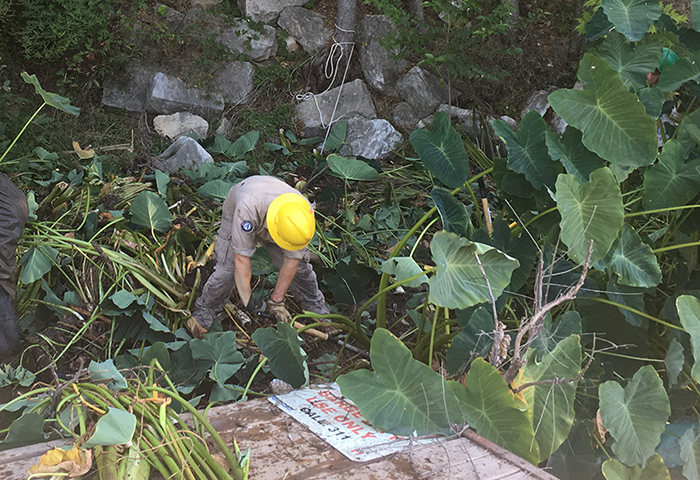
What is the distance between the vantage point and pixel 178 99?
15.5ft

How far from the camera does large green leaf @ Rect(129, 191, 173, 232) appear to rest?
2.76m

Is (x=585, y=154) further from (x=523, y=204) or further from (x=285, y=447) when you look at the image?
(x=285, y=447)

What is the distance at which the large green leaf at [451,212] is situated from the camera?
1.94 meters

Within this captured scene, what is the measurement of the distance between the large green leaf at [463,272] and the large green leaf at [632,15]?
2.82 ft

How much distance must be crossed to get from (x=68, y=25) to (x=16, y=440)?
3.89 m

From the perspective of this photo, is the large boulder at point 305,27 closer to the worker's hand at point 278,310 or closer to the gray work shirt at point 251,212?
the gray work shirt at point 251,212

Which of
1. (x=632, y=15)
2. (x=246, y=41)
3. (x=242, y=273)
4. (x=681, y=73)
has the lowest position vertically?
(x=242, y=273)

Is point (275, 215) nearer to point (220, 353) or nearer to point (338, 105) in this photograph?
point (220, 353)

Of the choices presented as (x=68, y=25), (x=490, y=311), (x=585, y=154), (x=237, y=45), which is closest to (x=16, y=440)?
(x=490, y=311)

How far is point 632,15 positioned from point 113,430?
187 centimetres

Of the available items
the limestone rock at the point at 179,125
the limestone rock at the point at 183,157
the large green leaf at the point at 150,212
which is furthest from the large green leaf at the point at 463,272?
the limestone rock at the point at 179,125

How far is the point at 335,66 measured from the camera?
5102 millimetres

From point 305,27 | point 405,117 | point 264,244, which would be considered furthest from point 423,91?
point 264,244

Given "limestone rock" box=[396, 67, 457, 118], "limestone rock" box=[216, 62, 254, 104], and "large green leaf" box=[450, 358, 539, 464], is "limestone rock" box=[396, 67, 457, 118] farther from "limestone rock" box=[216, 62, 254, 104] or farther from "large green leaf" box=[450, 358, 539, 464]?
"large green leaf" box=[450, 358, 539, 464]
